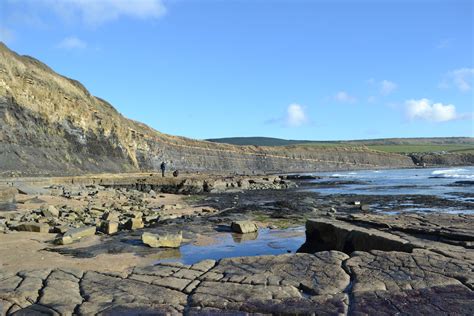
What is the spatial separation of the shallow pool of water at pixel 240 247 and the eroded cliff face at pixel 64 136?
24.0 m

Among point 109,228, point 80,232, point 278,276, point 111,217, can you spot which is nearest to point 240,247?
point 109,228

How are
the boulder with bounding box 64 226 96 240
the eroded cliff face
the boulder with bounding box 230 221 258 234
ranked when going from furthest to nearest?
the eroded cliff face, the boulder with bounding box 230 221 258 234, the boulder with bounding box 64 226 96 240

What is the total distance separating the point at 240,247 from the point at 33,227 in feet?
18.5

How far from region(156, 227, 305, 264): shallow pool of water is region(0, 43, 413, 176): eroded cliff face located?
24.0 meters

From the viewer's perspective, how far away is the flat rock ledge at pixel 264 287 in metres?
4.60

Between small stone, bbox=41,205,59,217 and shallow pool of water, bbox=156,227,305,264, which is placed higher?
small stone, bbox=41,205,59,217

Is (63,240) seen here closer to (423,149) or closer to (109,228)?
(109,228)

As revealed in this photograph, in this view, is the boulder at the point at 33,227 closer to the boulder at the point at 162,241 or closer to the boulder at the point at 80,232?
the boulder at the point at 80,232

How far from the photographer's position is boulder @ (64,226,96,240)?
10.1 meters

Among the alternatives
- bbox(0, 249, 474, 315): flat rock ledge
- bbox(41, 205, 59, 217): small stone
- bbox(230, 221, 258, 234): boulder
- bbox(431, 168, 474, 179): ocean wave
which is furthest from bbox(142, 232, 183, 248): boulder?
bbox(431, 168, 474, 179): ocean wave

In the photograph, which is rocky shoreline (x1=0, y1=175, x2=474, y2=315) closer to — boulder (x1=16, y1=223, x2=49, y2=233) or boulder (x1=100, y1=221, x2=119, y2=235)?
boulder (x1=16, y1=223, x2=49, y2=233)

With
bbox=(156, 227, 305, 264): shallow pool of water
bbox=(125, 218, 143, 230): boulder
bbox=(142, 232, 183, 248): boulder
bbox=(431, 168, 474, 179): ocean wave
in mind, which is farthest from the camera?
bbox=(431, 168, 474, 179): ocean wave

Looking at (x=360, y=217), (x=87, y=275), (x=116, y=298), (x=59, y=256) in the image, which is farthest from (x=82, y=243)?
(x=360, y=217)

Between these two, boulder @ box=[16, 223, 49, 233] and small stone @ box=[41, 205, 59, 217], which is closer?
boulder @ box=[16, 223, 49, 233]
